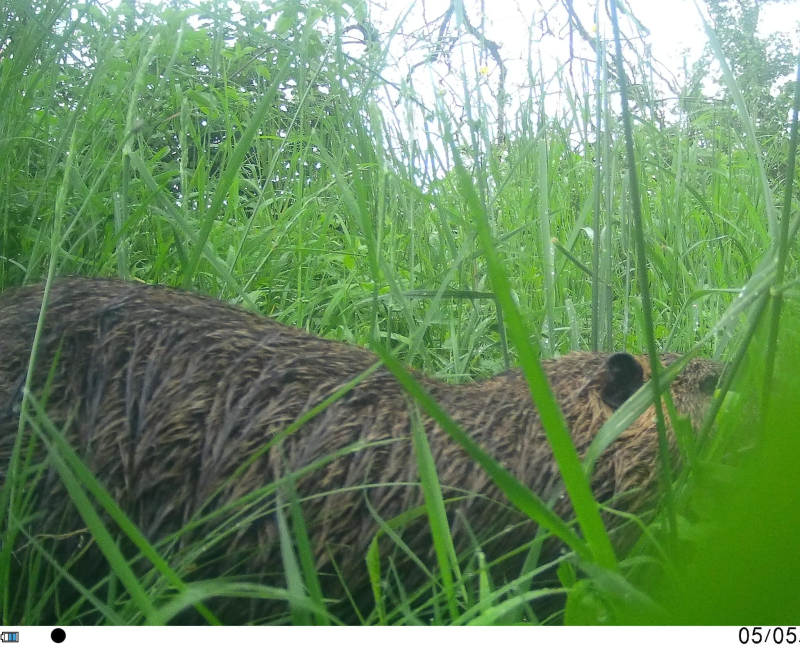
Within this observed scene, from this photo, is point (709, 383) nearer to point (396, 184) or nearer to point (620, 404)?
point (620, 404)

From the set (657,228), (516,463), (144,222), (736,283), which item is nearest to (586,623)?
(516,463)

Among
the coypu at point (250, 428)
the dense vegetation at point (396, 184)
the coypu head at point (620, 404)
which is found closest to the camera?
the coypu at point (250, 428)

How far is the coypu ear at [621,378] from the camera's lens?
1525 millimetres

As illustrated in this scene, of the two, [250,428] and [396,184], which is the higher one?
[396,184]

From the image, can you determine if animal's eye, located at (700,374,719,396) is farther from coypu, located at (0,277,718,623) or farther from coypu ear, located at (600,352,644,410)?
coypu ear, located at (600,352,644,410)

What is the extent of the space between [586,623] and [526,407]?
778 millimetres

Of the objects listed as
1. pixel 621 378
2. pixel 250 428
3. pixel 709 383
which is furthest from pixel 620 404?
pixel 250 428

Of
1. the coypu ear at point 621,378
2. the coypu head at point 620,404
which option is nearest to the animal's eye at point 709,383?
the coypu head at point 620,404

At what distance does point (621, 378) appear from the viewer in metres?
1.55

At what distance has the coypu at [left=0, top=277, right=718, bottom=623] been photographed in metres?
1.33

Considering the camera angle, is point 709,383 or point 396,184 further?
point 396,184

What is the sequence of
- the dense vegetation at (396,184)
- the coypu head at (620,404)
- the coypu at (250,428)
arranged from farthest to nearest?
the dense vegetation at (396,184) → the coypu head at (620,404) → the coypu at (250,428)

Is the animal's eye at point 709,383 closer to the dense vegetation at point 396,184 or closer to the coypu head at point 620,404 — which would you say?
the coypu head at point 620,404

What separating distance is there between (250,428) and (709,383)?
3.62 ft
